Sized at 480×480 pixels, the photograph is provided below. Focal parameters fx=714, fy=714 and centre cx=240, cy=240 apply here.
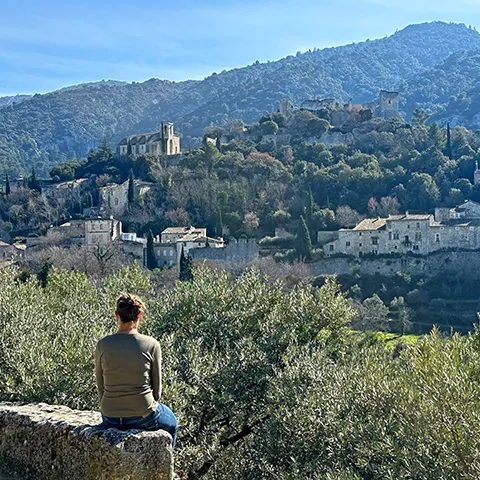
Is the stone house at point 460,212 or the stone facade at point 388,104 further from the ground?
the stone facade at point 388,104

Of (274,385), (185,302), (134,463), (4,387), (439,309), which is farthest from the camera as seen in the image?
(439,309)

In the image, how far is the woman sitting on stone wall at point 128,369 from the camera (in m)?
7.13

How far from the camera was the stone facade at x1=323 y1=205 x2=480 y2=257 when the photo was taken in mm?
60906

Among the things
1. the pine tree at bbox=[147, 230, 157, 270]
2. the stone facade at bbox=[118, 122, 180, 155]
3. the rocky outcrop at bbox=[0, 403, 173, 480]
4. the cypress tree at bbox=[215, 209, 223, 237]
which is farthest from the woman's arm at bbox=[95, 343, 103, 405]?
the stone facade at bbox=[118, 122, 180, 155]

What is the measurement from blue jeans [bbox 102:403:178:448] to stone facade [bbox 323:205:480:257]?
180ft

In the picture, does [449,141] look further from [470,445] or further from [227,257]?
[470,445]

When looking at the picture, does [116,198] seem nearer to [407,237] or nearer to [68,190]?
[68,190]

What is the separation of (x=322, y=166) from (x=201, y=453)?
220 feet

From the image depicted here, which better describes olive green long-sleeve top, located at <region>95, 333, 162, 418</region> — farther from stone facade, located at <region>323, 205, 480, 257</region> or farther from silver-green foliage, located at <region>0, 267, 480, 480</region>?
stone facade, located at <region>323, 205, 480, 257</region>

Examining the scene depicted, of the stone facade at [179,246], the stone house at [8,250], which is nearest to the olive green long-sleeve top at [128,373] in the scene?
the stone facade at [179,246]

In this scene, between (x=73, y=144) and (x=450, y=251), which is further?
(x=73, y=144)

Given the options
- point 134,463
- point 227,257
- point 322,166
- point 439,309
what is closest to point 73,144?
point 322,166

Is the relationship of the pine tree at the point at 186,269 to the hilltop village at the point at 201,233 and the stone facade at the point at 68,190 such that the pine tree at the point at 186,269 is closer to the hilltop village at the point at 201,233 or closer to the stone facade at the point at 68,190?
the hilltop village at the point at 201,233

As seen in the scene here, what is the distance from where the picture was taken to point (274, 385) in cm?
1541
